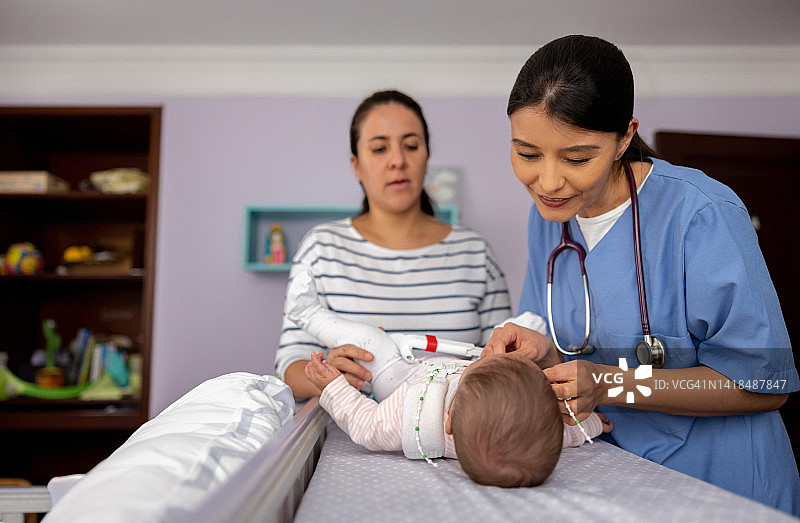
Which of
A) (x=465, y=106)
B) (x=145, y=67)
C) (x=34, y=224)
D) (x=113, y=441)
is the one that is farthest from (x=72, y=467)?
(x=465, y=106)

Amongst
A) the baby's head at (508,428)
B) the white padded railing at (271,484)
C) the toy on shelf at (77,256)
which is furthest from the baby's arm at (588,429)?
the toy on shelf at (77,256)

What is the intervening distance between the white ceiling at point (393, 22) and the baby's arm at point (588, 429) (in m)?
2.33

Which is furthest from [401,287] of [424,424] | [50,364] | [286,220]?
[50,364]

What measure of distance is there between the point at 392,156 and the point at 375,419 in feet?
2.92

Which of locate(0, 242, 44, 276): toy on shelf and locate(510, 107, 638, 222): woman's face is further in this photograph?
locate(0, 242, 44, 276): toy on shelf

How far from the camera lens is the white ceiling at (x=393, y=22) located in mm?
2885

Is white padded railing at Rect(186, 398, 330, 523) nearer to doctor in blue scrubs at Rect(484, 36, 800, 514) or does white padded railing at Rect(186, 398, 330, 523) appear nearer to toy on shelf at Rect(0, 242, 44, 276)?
doctor in blue scrubs at Rect(484, 36, 800, 514)

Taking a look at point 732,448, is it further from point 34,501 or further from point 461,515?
point 34,501

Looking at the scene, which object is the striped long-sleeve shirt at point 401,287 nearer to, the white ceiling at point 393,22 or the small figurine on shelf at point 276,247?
the small figurine on shelf at point 276,247

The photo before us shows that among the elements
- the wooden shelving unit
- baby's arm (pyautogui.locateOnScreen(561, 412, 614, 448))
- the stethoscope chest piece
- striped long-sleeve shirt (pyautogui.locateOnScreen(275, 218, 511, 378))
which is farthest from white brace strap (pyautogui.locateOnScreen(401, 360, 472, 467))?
the wooden shelving unit

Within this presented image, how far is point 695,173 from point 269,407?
0.88 meters

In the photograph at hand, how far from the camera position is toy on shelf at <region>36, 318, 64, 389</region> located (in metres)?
3.25

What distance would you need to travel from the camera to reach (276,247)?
10.5 ft

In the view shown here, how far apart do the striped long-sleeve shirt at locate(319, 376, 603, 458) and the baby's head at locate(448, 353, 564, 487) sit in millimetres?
110
